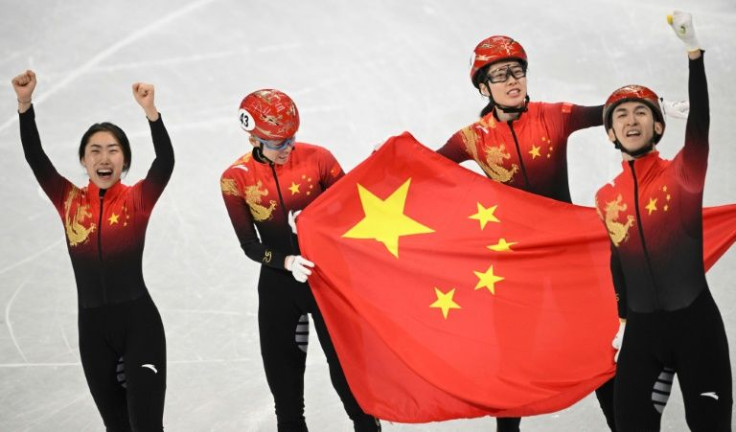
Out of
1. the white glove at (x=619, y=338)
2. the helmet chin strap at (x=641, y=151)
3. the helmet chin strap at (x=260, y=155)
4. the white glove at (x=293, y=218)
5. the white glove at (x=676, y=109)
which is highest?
the white glove at (x=676, y=109)

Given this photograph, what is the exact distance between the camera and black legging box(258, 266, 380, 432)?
20.2 feet

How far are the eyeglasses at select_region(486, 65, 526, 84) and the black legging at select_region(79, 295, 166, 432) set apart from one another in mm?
2267

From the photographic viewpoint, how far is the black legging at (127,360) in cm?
574

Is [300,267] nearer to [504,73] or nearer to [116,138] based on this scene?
[116,138]

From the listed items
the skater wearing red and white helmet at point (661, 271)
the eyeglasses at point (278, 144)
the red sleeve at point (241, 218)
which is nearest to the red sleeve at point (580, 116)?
the skater wearing red and white helmet at point (661, 271)

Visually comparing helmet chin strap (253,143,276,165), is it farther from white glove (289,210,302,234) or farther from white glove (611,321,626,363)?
white glove (611,321,626,363)

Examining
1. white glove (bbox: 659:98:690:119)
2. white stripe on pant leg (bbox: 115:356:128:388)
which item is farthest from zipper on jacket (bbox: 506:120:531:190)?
white stripe on pant leg (bbox: 115:356:128:388)

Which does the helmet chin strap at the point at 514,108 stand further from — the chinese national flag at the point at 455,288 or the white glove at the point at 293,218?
the white glove at the point at 293,218

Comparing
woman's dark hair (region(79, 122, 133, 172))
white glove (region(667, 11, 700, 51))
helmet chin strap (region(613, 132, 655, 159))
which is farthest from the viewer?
woman's dark hair (region(79, 122, 133, 172))

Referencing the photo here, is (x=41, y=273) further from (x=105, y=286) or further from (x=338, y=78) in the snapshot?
(x=338, y=78)

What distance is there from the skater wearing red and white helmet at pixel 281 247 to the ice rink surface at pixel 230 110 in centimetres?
68

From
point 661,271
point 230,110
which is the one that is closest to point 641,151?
point 661,271

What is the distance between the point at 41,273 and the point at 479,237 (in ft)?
11.8

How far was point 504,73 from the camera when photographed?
627 cm
